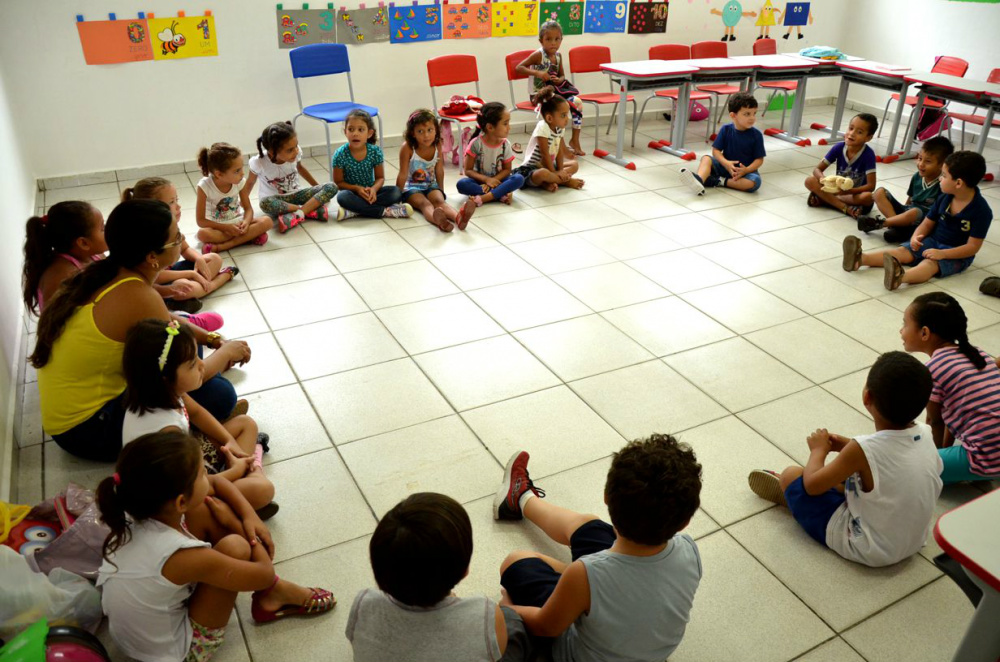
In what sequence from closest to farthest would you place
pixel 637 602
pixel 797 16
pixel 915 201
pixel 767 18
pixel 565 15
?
pixel 637 602 < pixel 915 201 < pixel 565 15 < pixel 767 18 < pixel 797 16

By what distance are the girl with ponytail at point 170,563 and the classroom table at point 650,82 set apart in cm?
447

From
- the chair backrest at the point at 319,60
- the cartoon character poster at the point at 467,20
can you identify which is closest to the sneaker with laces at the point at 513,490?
the chair backrest at the point at 319,60

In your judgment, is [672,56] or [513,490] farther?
[672,56]

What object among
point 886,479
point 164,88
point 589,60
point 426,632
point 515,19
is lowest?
point 886,479

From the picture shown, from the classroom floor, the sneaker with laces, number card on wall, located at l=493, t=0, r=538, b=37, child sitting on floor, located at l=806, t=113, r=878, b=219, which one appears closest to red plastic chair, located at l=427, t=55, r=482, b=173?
number card on wall, located at l=493, t=0, r=538, b=37

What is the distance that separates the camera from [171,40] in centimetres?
499

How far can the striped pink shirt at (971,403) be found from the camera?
2232mm

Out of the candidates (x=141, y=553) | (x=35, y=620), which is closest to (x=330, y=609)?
(x=141, y=553)

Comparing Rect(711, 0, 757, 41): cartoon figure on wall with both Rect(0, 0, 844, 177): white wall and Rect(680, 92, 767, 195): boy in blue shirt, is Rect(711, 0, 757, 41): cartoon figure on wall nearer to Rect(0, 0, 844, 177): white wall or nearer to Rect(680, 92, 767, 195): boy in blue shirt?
Rect(680, 92, 767, 195): boy in blue shirt

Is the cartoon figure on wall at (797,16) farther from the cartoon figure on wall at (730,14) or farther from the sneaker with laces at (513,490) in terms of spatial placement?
the sneaker with laces at (513,490)

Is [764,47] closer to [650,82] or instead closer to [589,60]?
[589,60]

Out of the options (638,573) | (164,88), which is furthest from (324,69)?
(638,573)

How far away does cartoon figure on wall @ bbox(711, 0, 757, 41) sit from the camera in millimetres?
6875

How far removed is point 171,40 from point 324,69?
102cm
